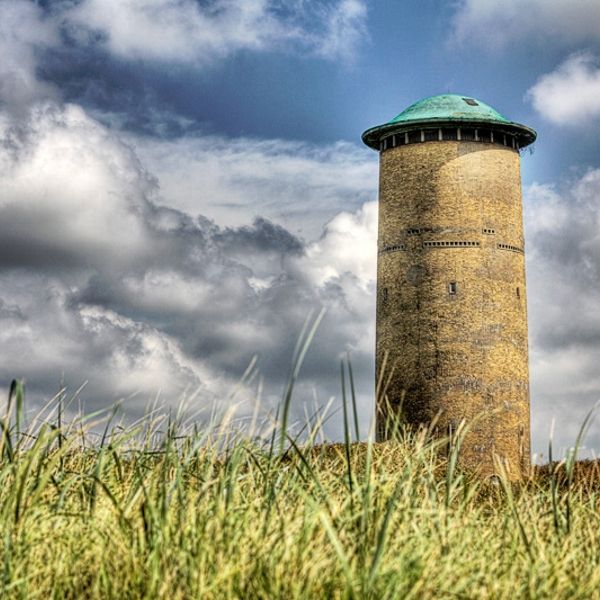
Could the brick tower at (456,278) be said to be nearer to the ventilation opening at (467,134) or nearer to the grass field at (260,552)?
the ventilation opening at (467,134)

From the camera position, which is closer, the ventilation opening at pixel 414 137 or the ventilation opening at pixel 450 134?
the ventilation opening at pixel 450 134

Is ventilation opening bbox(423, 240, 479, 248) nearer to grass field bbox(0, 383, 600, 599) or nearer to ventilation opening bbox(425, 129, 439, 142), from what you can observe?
ventilation opening bbox(425, 129, 439, 142)

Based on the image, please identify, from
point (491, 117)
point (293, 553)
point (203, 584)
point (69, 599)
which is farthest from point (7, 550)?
point (491, 117)

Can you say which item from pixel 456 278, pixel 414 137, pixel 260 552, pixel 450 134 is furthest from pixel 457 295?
pixel 260 552

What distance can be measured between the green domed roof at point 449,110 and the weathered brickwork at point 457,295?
25.9 inches

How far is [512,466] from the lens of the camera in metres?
24.8

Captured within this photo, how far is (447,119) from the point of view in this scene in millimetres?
25859

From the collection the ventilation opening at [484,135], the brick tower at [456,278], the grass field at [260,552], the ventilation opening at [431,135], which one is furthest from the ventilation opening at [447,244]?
the grass field at [260,552]

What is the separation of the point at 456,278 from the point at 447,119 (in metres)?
3.87

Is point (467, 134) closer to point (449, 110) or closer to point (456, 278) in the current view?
point (449, 110)

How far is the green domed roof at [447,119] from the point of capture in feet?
85.1

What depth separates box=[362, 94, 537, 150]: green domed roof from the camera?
25953 mm

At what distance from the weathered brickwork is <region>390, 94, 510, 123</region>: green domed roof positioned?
66 cm

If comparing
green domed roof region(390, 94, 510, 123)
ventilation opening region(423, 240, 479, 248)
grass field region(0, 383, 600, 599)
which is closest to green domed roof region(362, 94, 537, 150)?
green domed roof region(390, 94, 510, 123)
